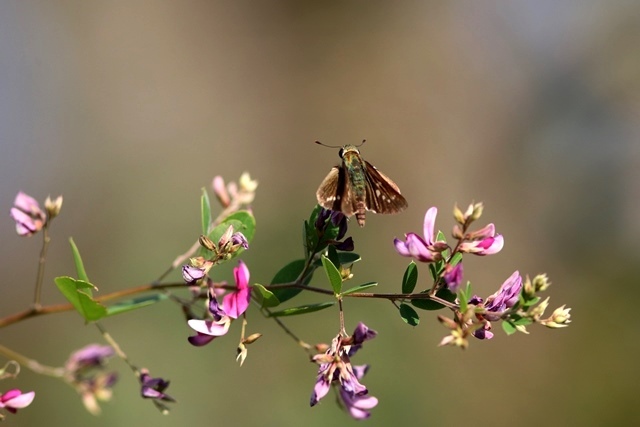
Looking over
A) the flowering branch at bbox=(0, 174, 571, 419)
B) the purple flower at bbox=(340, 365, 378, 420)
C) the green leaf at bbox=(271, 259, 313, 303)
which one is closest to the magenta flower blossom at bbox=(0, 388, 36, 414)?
the flowering branch at bbox=(0, 174, 571, 419)

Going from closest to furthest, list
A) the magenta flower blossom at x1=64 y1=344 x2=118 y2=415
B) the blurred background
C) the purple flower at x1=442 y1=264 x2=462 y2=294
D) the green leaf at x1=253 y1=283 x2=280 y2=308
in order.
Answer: the purple flower at x1=442 y1=264 x2=462 y2=294, the green leaf at x1=253 y1=283 x2=280 y2=308, the magenta flower blossom at x1=64 y1=344 x2=118 y2=415, the blurred background


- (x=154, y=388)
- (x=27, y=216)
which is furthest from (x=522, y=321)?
(x=27, y=216)

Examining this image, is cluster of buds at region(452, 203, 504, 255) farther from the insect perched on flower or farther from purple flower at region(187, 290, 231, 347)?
purple flower at region(187, 290, 231, 347)

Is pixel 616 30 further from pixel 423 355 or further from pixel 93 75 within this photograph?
pixel 93 75

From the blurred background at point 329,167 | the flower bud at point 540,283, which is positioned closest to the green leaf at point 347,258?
the flower bud at point 540,283

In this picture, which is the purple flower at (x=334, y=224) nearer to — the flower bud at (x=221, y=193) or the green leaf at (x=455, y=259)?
→ the green leaf at (x=455, y=259)

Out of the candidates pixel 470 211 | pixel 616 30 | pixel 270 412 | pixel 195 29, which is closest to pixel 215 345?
pixel 270 412
